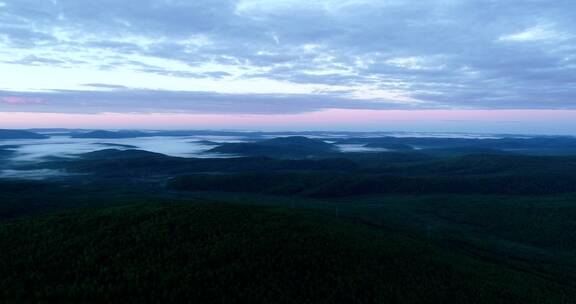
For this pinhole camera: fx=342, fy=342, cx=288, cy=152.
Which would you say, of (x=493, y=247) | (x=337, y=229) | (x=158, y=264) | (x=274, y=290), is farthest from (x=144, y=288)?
(x=493, y=247)

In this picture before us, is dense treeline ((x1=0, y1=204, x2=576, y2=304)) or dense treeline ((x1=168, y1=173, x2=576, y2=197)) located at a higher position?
dense treeline ((x1=0, y1=204, x2=576, y2=304))

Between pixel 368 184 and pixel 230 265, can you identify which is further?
pixel 368 184

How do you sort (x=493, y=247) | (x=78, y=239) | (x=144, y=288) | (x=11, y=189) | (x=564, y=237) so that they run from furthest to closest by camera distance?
(x=11, y=189)
(x=564, y=237)
(x=493, y=247)
(x=78, y=239)
(x=144, y=288)

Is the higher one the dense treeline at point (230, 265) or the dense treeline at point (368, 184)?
the dense treeline at point (230, 265)

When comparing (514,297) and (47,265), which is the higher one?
(47,265)

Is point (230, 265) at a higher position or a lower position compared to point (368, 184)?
higher

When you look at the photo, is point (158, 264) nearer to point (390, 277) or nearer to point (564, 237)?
point (390, 277)

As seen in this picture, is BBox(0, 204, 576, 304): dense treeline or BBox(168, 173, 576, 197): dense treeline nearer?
BBox(0, 204, 576, 304): dense treeline

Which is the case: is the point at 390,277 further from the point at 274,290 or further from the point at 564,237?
the point at 564,237

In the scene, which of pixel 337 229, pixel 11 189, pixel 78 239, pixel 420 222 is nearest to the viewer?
pixel 78 239

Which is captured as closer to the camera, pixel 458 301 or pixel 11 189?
pixel 458 301

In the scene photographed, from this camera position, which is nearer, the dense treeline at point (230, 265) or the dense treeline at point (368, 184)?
the dense treeline at point (230, 265)
